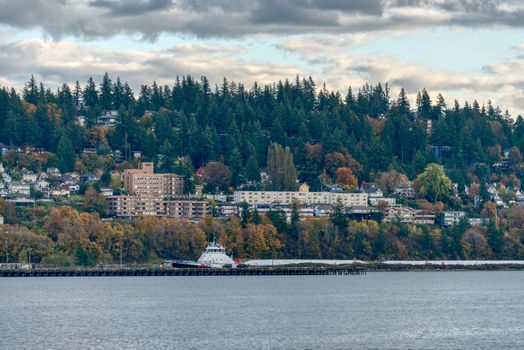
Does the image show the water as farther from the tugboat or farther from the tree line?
the tree line

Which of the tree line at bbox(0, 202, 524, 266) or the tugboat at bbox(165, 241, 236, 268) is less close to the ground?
the tree line at bbox(0, 202, 524, 266)

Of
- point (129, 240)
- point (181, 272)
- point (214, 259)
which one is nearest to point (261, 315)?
point (181, 272)

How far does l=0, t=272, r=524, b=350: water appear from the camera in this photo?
85.9m

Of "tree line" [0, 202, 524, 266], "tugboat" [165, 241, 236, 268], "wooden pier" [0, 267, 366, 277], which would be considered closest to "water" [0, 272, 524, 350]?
"wooden pier" [0, 267, 366, 277]

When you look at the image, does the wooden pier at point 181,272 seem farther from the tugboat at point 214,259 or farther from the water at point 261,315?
the water at point 261,315

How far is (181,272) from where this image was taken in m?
172

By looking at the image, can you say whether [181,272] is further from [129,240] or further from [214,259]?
[129,240]

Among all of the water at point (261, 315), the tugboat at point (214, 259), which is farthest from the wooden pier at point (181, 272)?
the water at point (261, 315)

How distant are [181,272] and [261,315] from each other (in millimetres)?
66579

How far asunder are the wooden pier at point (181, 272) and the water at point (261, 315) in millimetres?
2939

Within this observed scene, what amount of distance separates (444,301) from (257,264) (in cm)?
6565

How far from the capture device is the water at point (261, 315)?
282 feet

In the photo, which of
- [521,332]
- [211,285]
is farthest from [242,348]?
[211,285]

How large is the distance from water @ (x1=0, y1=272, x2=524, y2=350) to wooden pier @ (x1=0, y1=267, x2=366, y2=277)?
9.64 feet
